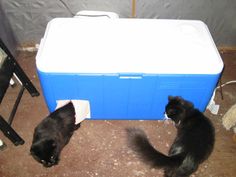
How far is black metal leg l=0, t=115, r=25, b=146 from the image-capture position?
4.08 ft

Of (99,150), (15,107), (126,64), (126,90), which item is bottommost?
(99,150)

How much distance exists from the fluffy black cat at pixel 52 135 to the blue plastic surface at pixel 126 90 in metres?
0.09

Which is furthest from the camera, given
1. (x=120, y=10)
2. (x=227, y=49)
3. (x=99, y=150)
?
(x=227, y=49)

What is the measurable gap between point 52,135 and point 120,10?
996 millimetres

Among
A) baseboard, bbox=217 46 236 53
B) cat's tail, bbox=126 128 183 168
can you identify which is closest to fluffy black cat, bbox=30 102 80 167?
cat's tail, bbox=126 128 183 168

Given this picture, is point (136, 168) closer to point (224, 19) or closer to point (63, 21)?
point (63, 21)

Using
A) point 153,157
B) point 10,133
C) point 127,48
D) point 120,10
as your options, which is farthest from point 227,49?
point 10,133

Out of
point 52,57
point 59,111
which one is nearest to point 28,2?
point 52,57

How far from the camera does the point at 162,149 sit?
1.39 m

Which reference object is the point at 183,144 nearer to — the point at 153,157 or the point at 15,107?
the point at 153,157

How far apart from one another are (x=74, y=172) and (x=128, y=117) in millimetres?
421

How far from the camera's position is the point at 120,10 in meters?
1.71

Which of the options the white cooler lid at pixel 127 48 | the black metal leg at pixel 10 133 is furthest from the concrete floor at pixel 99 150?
the white cooler lid at pixel 127 48

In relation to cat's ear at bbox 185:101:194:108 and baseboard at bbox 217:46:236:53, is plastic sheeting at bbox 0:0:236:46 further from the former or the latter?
cat's ear at bbox 185:101:194:108
